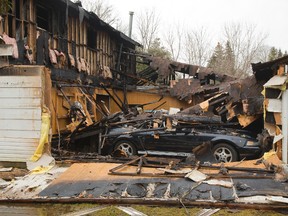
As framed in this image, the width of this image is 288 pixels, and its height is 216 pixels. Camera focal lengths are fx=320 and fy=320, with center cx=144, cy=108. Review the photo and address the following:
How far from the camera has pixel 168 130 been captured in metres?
10.2

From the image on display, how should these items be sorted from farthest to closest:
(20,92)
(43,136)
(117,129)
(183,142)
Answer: (117,129) < (183,142) < (20,92) < (43,136)

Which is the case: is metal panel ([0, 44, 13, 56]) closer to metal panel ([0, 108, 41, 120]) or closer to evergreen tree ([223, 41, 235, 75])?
metal panel ([0, 108, 41, 120])

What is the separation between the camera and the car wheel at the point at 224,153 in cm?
954

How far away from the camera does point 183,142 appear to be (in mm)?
10039

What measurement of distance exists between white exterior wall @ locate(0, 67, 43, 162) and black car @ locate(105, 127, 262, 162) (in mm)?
3203

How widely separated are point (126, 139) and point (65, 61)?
16.7ft

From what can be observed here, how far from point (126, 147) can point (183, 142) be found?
1.92 metres

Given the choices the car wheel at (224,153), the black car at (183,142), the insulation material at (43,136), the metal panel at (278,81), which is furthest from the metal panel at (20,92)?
the metal panel at (278,81)

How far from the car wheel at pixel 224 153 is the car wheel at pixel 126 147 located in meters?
2.63

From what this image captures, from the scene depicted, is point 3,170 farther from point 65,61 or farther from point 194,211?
point 65,61

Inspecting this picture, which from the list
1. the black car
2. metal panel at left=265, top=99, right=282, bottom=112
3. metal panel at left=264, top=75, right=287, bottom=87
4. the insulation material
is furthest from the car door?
the insulation material

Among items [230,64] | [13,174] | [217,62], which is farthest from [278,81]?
[217,62]

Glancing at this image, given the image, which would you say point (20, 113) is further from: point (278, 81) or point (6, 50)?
point (278, 81)

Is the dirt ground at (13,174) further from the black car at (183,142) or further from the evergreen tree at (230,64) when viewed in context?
the evergreen tree at (230,64)
